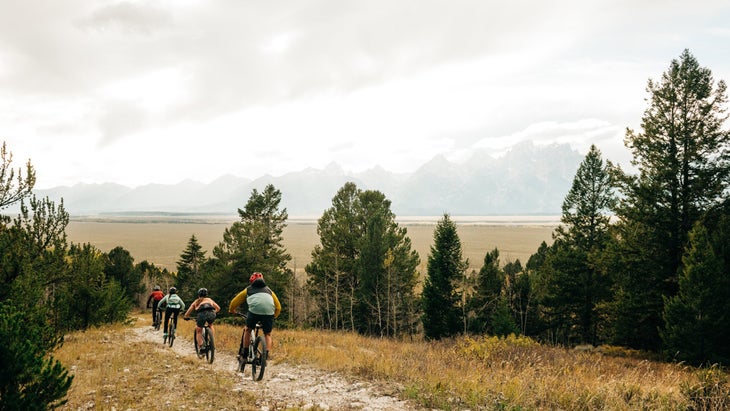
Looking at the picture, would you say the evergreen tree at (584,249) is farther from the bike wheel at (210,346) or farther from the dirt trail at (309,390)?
the bike wheel at (210,346)

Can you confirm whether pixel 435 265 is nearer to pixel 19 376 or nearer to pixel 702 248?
pixel 702 248

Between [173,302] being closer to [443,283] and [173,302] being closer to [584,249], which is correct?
[443,283]

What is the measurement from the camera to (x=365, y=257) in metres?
30.7

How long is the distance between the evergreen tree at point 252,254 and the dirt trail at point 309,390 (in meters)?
20.8

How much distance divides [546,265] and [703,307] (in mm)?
15937

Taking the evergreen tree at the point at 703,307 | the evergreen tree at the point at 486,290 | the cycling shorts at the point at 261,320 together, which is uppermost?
the cycling shorts at the point at 261,320

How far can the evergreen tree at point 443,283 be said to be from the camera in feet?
109

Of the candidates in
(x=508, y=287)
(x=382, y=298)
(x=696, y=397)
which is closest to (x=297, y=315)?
(x=382, y=298)

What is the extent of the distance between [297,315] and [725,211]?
155 ft

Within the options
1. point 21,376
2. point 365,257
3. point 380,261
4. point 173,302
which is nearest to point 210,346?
point 173,302

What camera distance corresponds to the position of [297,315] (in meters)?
52.3

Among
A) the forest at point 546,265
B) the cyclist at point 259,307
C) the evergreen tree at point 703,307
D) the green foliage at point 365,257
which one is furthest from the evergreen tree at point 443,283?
the cyclist at point 259,307

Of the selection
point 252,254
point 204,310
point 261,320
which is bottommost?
point 252,254

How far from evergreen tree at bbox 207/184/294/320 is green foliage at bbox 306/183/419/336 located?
4.57m
